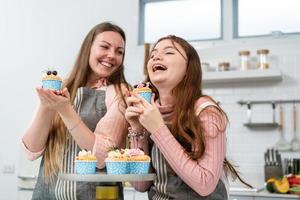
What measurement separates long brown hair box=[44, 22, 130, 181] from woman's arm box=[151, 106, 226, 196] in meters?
0.28

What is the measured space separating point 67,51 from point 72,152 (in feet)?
11.6

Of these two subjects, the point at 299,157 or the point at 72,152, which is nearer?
the point at 72,152

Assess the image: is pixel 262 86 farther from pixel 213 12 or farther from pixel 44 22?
pixel 44 22

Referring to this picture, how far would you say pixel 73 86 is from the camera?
1.63m

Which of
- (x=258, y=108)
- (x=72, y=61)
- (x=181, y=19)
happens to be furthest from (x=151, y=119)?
(x=72, y=61)

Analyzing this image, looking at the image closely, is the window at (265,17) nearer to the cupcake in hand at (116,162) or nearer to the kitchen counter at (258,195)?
the kitchen counter at (258,195)

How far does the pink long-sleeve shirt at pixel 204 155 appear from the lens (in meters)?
1.21

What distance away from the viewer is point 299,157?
3.84 metres

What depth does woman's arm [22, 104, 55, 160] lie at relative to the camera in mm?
1427

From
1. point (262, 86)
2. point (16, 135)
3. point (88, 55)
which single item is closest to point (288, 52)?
point (262, 86)

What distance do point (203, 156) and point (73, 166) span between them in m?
0.49

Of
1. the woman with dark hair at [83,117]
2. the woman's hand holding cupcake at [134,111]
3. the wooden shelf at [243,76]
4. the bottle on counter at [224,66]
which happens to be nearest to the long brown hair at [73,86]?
the woman with dark hair at [83,117]

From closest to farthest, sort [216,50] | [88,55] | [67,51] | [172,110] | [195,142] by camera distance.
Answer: [195,142], [172,110], [88,55], [216,50], [67,51]

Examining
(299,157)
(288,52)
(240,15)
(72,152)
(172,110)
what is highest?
(240,15)
